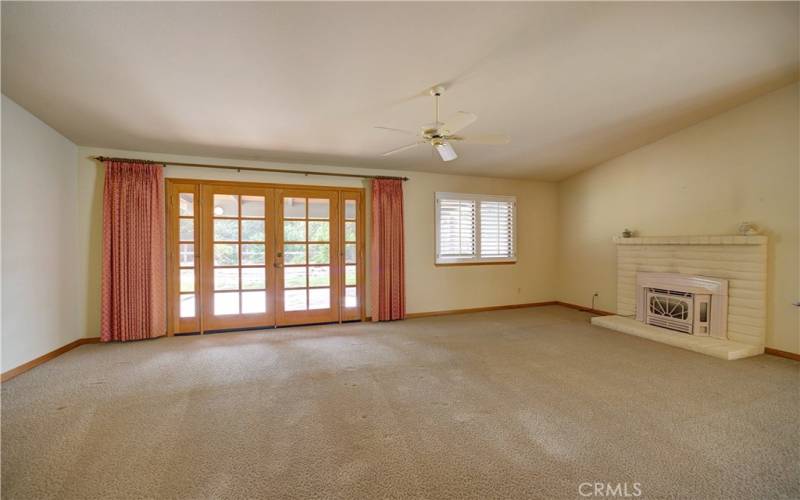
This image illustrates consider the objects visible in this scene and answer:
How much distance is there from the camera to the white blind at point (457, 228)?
560 centimetres

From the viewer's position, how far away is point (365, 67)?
253cm

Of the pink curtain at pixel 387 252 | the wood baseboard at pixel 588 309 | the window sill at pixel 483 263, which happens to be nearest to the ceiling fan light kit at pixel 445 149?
the pink curtain at pixel 387 252

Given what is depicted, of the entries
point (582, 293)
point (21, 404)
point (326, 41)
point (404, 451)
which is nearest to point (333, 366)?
point (404, 451)

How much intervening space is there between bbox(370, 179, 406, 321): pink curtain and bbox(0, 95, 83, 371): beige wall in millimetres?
3680

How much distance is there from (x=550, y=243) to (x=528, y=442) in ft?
17.2

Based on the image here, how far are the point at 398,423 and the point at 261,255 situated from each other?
3.26 m

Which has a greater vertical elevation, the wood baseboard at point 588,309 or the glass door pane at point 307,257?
the glass door pane at point 307,257

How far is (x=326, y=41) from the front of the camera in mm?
2242

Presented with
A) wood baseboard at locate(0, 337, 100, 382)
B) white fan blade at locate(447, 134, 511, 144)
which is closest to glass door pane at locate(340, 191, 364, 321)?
white fan blade at locate(447, 134, 511, 144)

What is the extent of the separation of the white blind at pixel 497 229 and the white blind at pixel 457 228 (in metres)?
0.22

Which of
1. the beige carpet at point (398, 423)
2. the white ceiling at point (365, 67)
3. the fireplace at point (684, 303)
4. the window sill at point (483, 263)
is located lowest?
the beige carpet at point (398, 423)

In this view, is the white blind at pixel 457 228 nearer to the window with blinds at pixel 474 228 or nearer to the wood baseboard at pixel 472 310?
the window with blinds at pixel 474 228

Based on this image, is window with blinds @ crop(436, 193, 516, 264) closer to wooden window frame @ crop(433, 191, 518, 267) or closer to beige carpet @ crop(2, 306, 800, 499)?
wooden window frame @ crop(433, 191, 518, 267)

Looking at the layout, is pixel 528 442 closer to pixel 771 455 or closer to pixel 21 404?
pixel 771 455
